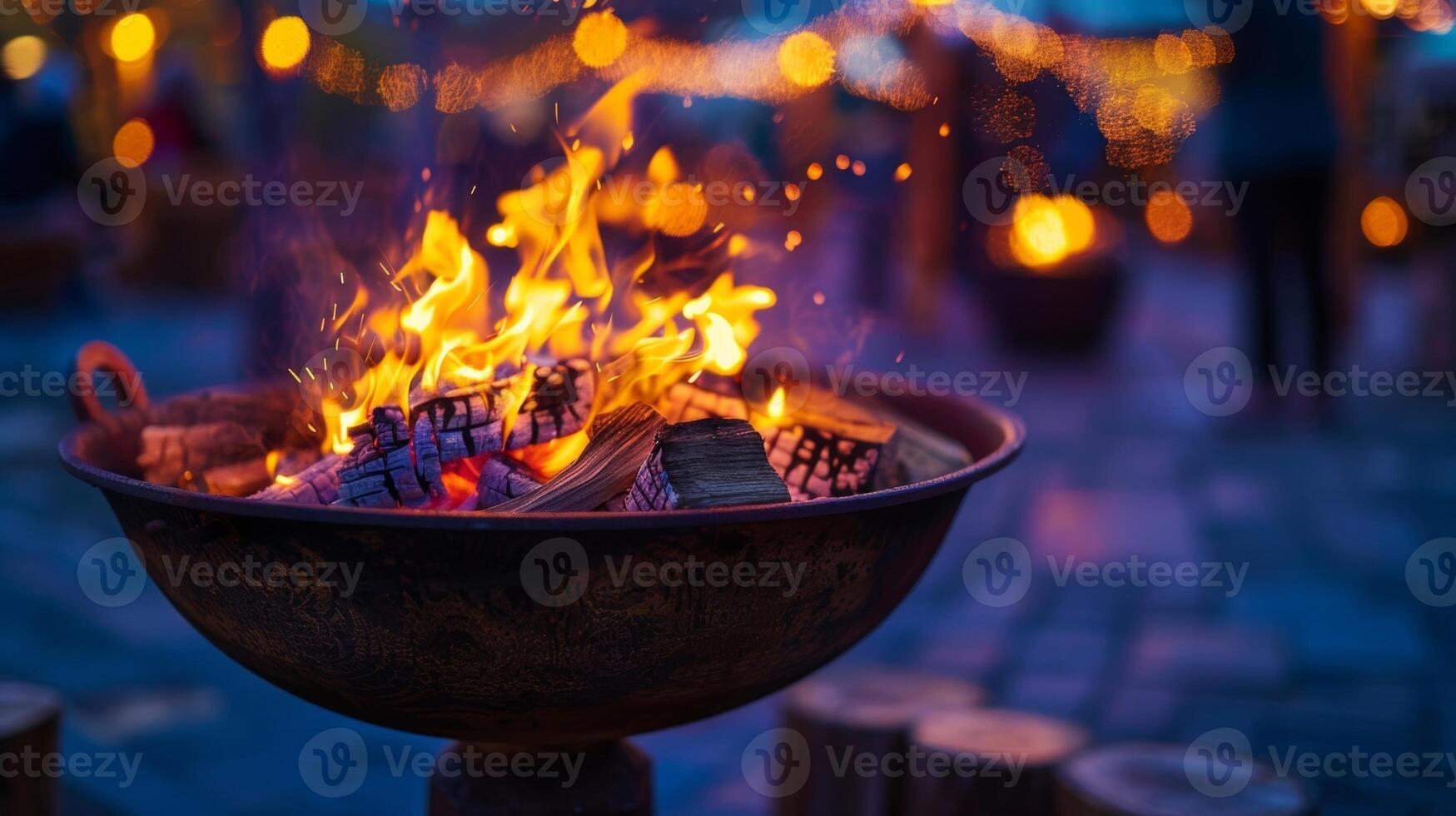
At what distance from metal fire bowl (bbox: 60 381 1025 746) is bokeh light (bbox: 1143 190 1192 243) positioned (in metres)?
13.7

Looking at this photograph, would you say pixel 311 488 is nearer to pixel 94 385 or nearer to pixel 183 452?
pixel 183 452

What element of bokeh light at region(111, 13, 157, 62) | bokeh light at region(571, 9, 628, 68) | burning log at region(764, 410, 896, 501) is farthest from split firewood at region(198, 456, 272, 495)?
bokeh light at region(111, 13, 157, 62)

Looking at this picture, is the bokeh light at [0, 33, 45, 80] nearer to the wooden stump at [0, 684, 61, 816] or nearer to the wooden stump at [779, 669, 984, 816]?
the wooden stump at [0, 684, 61, 816]

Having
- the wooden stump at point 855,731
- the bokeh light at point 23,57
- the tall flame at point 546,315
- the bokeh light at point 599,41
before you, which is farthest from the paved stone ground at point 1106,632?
the bokeh light at point 23,57

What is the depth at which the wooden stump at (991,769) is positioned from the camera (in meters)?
2.08

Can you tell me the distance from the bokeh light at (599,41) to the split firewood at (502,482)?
347 inches

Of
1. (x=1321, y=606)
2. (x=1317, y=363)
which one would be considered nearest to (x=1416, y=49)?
(x=1317, y=363)

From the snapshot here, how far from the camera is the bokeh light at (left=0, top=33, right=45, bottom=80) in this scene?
11.1 metres

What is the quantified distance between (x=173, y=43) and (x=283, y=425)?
13696mm

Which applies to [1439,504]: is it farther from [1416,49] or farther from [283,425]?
[1416,49]

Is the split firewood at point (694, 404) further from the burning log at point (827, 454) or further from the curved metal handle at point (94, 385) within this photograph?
the curved metal handle at point (94, 385)

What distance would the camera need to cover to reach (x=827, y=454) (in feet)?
6.41

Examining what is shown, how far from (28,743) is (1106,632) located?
9.55ft

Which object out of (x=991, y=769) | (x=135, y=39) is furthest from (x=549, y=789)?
(x=135, y=39)
